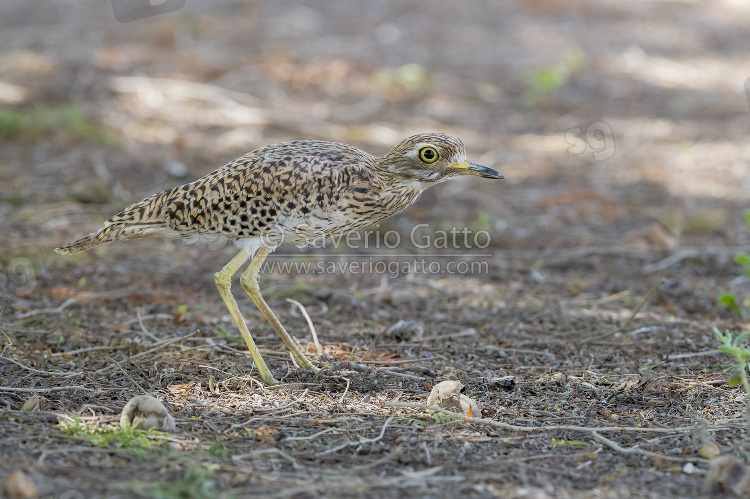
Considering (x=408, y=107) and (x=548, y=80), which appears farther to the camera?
(x=548, y=80)

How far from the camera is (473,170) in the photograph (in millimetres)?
4422

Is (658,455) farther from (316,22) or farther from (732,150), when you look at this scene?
(316,22)

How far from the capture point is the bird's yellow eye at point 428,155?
444 centimetres

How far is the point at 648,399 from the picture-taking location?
400 centimetres

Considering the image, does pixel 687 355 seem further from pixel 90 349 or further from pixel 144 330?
pixel 90 349

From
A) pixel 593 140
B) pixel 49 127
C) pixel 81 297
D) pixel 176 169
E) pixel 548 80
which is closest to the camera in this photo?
pixel 81 297

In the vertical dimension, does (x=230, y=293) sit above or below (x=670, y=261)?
above

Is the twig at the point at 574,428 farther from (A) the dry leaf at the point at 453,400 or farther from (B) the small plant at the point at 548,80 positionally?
(B) the small plant at the point at 548,80

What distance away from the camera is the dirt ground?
3.27m

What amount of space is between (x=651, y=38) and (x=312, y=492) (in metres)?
13.4

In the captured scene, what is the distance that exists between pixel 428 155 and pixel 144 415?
2076 mm

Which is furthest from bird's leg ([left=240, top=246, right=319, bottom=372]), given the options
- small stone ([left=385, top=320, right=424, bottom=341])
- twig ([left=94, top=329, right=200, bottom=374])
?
small stone ([left=385, top=320, right=424, bottom=341])

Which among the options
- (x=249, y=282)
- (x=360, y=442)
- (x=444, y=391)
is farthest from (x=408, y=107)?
(x=360, y=442)

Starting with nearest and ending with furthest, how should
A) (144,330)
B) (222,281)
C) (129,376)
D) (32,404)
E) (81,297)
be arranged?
(32,404) → (129,376) → (222,281) → (144,330) → (81,297)
